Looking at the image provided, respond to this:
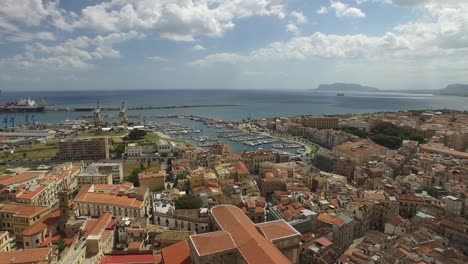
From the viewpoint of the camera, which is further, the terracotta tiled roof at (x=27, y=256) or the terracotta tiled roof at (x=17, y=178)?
the terracotta tiled roof at (x=17, y=178)

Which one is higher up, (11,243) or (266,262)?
(266,262)

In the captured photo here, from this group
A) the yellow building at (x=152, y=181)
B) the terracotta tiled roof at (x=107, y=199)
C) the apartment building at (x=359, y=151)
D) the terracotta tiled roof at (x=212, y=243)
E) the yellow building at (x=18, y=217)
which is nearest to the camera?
the terracotta tiled roof at (x=212, y=243)

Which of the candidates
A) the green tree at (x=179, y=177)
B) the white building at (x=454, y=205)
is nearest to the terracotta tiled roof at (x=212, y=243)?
the green tree at (x=179, y=177)

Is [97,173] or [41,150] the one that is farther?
[41,150]

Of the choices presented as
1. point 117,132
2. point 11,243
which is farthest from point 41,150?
point 11,243

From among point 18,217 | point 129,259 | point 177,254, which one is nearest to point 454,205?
→ point 177,254

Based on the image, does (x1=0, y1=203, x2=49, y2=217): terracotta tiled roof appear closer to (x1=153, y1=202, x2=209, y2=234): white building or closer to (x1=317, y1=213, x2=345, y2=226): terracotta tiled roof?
(x1=153, y1=202, x2=209, y2=234): white building

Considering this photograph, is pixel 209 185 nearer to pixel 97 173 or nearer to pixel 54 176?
pixel 97 173

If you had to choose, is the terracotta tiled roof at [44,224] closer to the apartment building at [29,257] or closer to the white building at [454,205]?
the apartment building at [29,257]
